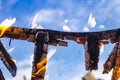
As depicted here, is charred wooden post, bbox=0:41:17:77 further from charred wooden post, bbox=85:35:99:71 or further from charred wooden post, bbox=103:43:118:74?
charred wooden post, bbox=103:43:118:74

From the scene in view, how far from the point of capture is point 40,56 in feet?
20.9

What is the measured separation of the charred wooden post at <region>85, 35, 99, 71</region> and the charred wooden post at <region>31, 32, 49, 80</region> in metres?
1.04

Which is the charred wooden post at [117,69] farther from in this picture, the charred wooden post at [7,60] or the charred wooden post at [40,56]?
the charred wooden post at [7,60]

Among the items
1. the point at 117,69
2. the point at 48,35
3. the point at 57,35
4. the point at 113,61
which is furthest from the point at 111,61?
the point at 48,35

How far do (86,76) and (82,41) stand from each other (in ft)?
3.46

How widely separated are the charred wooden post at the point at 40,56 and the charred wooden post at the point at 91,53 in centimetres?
104

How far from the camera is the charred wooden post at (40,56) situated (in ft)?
20.2

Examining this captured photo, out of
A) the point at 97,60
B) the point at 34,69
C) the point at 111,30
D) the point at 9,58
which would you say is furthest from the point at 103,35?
the point at 9,58

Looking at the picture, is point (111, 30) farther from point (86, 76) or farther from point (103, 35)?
point (86, 76)

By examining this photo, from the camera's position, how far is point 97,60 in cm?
663

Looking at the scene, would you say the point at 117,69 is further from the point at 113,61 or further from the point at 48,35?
the point at 48,35

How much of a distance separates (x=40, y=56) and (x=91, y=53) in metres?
1.28

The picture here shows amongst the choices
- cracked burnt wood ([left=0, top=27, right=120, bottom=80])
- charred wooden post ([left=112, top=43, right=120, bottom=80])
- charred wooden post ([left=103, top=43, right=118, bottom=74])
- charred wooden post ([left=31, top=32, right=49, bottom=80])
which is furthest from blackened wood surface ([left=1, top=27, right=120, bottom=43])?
charred wooden post ([left=112, top=43, right=120, bottom=80])

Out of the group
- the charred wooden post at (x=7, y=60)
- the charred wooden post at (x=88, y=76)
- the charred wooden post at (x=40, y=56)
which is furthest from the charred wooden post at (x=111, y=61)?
the charred wooden post at (x=7, y=60)
